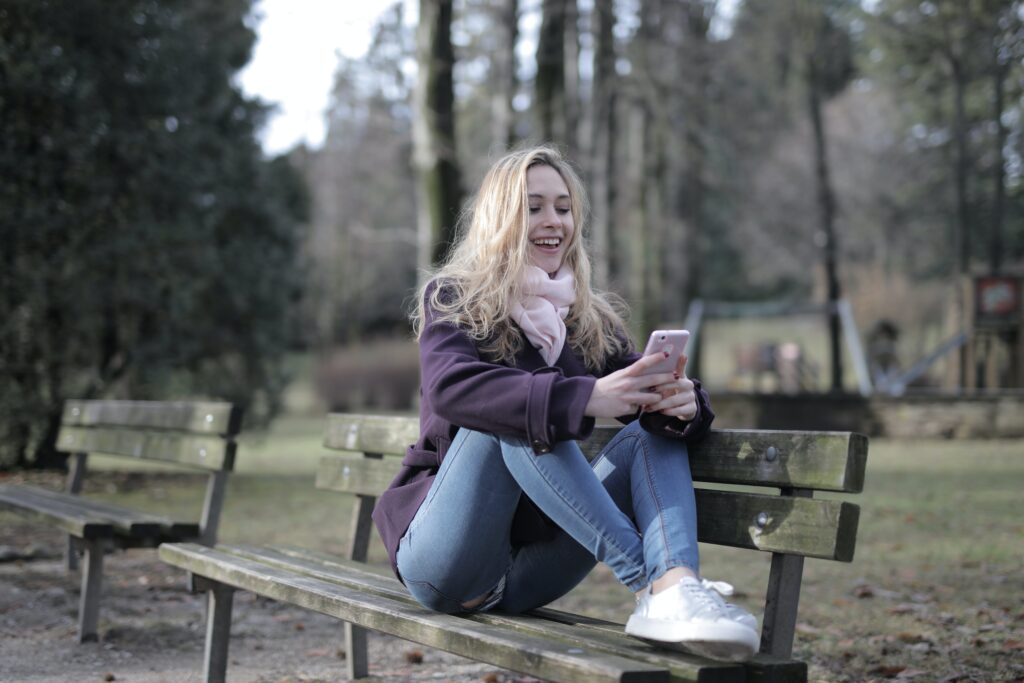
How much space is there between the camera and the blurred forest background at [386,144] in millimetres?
10367

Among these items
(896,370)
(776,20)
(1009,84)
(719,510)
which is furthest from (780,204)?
(719,510)

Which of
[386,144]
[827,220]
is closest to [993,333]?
[827,220]

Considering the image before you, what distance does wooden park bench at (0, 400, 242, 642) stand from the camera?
4.70 metres

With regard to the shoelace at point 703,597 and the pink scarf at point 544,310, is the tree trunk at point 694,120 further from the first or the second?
the shoelace at point 703,597

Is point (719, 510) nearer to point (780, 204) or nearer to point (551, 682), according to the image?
point (551, 682)

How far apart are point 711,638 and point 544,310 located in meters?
1.02

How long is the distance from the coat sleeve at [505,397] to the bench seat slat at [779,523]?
440 mm

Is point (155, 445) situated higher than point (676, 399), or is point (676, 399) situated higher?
point (676, 399)

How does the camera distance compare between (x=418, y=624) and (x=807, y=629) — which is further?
(x=807, y=629)

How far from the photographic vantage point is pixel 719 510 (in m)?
2.92

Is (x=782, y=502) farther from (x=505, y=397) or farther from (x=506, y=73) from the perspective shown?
(x=506, y=73)

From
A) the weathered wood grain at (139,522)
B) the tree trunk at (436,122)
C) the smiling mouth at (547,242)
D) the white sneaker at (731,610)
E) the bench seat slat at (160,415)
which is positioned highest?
the tree trunk at (436,122)

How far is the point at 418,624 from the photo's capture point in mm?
2895

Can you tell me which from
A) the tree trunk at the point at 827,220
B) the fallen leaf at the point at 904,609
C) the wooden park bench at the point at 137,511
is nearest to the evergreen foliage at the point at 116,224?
the wooden park bench at the point at 137,511
